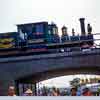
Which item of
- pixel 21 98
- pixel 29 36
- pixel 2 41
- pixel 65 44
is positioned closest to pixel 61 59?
pixel 65 44

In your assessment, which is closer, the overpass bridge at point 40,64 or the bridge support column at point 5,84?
the bridge support column at point 5,84

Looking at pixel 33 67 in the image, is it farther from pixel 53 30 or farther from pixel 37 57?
pixel 53 30

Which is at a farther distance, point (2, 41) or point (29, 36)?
point (2, 41)

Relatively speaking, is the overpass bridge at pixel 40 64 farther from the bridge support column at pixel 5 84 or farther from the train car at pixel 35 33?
the train car at pixel 35 33

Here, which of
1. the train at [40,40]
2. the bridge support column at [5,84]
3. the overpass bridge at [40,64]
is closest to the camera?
the bridge support column at [5,84]

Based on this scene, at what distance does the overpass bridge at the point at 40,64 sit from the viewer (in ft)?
90.3

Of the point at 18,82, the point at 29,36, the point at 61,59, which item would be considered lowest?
the point at 18,82

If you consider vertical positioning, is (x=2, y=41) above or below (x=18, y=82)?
above

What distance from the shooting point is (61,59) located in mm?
28062

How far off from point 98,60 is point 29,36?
5.85 metres

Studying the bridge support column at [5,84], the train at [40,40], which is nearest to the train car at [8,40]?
the train at [40,40]

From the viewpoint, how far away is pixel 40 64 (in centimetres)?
2861

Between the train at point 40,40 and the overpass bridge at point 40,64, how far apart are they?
1.65ft

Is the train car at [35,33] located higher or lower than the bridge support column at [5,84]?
higher
